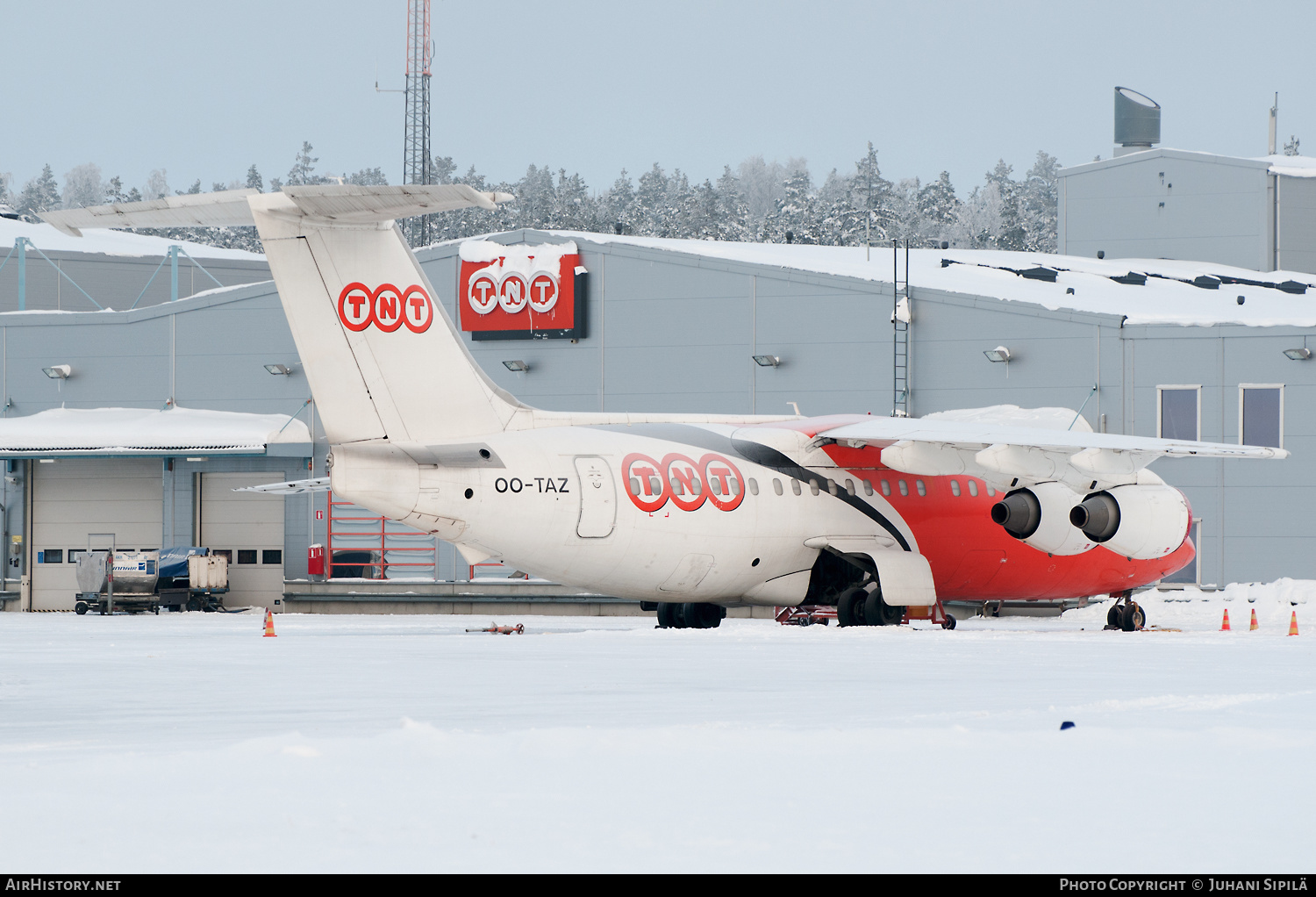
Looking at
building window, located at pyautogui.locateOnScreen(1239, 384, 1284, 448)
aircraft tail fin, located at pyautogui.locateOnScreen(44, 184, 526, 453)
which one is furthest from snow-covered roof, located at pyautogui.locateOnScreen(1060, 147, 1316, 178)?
aircraft tail fin, located at pyautogui.locateOnScreen(44, 184, 526, 453)

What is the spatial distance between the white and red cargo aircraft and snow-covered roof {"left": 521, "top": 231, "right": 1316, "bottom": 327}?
977 centimetres

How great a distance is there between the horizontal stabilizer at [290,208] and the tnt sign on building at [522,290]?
16.7m

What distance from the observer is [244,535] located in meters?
37.3

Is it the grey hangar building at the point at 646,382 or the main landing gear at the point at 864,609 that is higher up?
the grey hangar building at the point at 646,382

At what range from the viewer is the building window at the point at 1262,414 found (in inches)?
1176

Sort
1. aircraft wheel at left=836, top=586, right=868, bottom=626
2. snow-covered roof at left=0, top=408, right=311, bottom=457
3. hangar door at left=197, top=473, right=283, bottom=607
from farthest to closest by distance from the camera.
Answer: hangar door at left=197, top=473, right=283, bottom=607 < snow-covered roof at left=0, top=408, right=311, bottom=457 < aircraft wheel at left=836, top=586, right=868, bottom=626

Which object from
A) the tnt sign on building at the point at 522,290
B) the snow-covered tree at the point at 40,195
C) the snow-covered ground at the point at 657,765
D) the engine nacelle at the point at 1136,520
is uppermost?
the snow-covered tree at the point at 40,195

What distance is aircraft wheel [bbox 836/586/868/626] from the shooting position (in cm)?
2130

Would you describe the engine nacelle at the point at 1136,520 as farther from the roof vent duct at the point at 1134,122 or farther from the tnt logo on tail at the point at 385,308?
the roof vent duct at the point at 1134,122

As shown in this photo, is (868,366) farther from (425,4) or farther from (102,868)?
(425,4)

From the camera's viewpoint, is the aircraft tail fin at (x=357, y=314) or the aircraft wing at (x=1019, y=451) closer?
the aircraft tail fin at (x=357, y=314)

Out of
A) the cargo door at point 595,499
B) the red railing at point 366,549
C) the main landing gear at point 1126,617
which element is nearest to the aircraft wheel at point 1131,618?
the main landing gear at point 1126,617

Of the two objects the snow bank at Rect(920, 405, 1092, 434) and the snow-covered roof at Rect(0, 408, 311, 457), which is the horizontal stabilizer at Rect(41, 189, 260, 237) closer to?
the snow bank at Rect(920, 405, 1092, 434)

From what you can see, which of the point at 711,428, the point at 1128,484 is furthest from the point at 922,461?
the point at 1128,484
